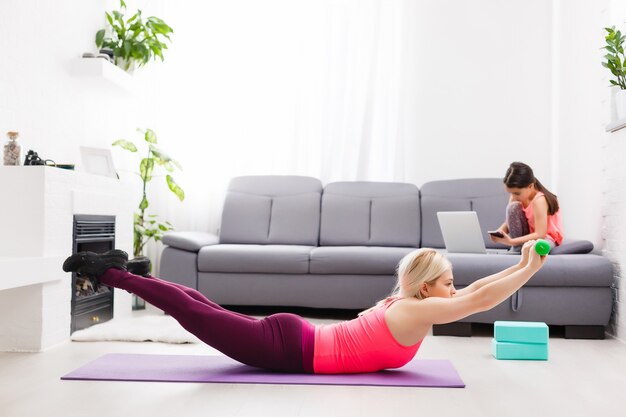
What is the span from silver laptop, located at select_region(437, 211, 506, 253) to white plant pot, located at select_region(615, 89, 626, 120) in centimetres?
102

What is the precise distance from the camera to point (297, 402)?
2283mm

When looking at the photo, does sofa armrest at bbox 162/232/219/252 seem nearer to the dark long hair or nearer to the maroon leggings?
the maroon leggings

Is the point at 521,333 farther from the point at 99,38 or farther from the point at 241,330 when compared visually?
the point at 99,38

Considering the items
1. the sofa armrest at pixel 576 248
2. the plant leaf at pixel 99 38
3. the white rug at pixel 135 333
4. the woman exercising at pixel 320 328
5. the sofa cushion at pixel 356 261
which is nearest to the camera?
the woman exercising at pixel 320 328

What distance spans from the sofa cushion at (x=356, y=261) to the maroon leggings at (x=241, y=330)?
157 cm

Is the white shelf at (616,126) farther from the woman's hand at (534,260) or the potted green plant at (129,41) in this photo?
the potted green plant at (129,41)

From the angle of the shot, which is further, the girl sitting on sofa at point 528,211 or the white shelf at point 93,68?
the white shelf at point 93,68

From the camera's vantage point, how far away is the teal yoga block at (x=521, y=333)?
315 cm

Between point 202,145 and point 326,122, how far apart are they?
112 cm

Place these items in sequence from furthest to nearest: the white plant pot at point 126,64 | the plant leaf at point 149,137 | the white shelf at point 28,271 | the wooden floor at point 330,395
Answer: the plant leaf at point 149,137 → the white plant pot at point 126,64 → the white shelf at point 28,271 → the wooden floor at point 330,395

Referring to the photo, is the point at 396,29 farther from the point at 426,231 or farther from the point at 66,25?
the point at 66,25

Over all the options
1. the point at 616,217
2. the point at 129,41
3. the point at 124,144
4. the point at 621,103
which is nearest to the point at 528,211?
the point at 616,217

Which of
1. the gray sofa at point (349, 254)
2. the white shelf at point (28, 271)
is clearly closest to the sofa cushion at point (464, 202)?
the gray sofa at point (349, 254)

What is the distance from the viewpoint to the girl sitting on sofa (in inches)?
154
